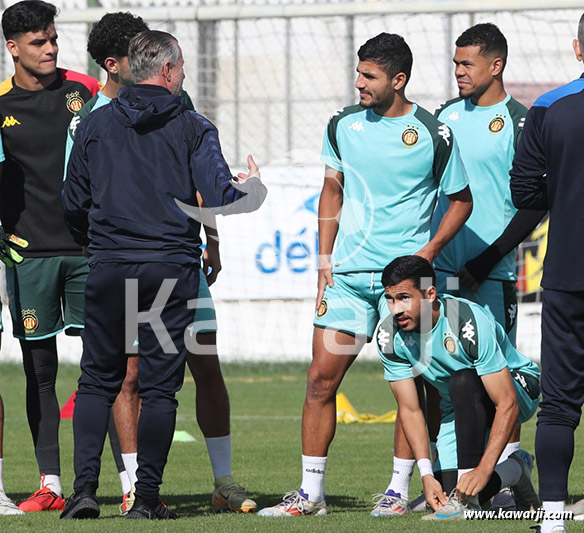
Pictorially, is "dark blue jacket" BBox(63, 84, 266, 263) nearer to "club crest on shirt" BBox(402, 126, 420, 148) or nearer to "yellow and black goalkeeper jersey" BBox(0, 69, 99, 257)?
"yellow and black goalkeeper jersey" BBox(0, 69, 99, 257)

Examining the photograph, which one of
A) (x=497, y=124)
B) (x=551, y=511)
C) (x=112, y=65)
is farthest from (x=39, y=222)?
(x=551, y=511)

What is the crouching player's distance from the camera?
20.4 ft

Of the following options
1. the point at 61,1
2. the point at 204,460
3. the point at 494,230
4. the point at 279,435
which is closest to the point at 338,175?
the point at 494,230

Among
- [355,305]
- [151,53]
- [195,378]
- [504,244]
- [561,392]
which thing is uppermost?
[151,53]

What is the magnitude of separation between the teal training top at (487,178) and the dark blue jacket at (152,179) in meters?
1.60

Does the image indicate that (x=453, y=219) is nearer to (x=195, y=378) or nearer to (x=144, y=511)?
(x=195, y=378)

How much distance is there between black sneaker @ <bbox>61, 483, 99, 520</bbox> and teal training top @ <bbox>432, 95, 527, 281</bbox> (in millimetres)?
2444

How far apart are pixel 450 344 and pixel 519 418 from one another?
545 mm

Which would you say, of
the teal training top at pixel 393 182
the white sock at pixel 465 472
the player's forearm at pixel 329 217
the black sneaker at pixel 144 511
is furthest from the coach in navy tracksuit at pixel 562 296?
the black sneaker at pixel 144 511

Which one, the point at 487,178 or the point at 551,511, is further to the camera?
the point at 487,178

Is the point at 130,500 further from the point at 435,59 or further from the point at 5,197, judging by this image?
the point at 435,59

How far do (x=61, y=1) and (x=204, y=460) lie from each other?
956cm

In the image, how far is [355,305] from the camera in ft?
22.4

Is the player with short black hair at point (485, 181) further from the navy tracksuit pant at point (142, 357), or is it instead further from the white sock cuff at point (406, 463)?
the navy tracksuit pant at point (142, 357)
